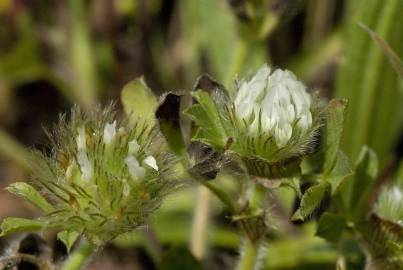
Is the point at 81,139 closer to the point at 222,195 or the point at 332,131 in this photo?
the point at 222,195

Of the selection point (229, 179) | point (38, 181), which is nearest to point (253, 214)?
point (38, 181)

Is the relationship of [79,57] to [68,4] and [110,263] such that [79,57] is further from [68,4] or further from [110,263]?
[110,263]

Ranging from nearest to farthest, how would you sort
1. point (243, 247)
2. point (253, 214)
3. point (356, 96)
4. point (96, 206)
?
point (96, 206) → point (253, 214) → point (243, 247) → point (356, 96)

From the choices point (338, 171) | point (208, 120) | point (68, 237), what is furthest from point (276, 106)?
point (68, 237)

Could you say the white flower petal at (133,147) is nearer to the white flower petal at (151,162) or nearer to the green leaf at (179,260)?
the white flower petal at (151,162)

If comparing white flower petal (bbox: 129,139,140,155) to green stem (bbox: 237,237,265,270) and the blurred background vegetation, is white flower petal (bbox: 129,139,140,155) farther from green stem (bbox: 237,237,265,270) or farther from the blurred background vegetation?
the blurred background vegetation

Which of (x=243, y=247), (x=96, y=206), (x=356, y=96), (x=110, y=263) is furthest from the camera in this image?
(x=110, y=263)
